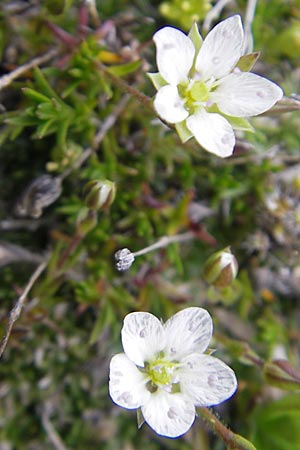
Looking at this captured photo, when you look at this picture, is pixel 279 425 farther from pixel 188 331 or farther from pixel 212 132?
pixel 212 132

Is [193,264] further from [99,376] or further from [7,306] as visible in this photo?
[7,306]

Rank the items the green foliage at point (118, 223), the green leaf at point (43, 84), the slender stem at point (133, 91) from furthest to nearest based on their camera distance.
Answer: the green foliage at point (118, 223) → the green leaf at point (43, 84) → the slender stem at point (133, 91)

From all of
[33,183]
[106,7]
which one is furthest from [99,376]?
[106,7]

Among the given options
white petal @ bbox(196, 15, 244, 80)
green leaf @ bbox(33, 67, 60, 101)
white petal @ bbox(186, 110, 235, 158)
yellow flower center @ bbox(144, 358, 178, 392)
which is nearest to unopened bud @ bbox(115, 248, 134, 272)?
yellow flower center @ bbox(144, 358, 178, 392)

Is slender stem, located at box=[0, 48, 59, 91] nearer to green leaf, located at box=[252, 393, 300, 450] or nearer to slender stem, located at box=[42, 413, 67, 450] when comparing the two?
slender stem, located at box=[42, 413, 67, 450]

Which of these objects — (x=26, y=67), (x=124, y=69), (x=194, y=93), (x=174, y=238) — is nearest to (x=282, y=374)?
(x=174, y=238)

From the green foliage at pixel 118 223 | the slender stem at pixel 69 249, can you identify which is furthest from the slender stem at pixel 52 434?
the slender stem at pixel 69 249

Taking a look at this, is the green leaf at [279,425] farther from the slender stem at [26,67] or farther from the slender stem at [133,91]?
the slender stem at [26,67]
